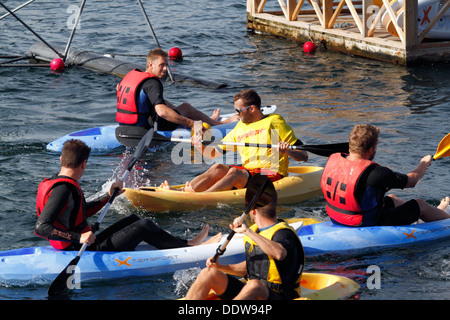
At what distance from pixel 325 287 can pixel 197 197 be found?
252 cm

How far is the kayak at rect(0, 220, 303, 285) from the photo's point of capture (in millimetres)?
5730

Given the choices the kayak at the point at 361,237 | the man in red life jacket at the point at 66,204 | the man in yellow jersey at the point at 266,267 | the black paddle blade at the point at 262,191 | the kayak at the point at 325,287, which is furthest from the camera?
the kayak at the point at 361,237

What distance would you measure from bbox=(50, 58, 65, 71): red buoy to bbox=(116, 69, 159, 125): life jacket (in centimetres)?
498

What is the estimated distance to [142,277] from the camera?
234 inches

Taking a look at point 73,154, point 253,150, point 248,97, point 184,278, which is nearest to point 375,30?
point 253,150

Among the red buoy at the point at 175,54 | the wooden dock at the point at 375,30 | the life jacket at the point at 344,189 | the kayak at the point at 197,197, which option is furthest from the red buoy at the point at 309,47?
the life jacket at the point at 344,189

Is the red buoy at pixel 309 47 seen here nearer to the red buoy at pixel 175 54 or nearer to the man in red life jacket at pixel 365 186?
the red buoy at pixel 175 54

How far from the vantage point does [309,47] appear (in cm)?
1509

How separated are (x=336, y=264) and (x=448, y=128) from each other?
5.14 metres

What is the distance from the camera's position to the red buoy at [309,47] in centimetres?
1510

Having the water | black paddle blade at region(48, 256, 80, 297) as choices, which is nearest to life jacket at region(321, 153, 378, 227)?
the water

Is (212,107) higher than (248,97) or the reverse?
the reverse

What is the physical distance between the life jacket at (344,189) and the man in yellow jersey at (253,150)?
100 centimetres

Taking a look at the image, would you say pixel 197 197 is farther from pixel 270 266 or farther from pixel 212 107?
pixel 212 107
